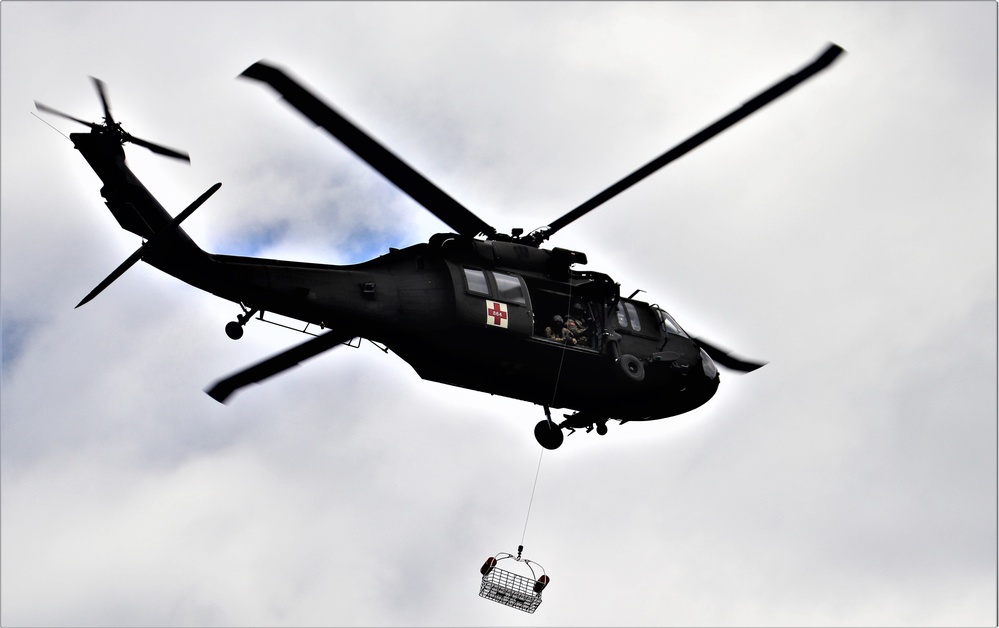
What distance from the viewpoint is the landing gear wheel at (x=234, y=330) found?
22.0m

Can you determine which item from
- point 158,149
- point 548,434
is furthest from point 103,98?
point 548,434

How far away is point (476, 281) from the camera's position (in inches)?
976

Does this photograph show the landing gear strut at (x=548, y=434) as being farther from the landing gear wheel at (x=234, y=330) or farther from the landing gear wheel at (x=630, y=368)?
the landing gear wheel at (x=234, y=330)

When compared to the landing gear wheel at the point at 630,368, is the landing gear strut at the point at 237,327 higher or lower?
lower

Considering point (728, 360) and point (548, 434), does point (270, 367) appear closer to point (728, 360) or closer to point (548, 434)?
point (548, 434)

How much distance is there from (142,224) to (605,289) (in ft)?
31.7

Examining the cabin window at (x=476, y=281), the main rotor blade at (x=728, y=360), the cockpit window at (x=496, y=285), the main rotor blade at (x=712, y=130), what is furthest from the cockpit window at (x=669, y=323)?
the cabin window at (x=476, y=281)

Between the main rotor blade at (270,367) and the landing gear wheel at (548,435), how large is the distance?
4.49 m

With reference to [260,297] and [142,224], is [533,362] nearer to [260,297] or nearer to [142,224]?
[260,297]

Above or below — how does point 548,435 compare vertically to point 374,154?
below

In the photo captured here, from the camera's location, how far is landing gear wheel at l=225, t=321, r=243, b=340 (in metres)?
22.0

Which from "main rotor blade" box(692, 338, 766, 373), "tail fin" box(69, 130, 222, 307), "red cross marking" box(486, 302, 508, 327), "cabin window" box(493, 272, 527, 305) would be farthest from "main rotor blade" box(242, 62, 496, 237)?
"main rotor blade" box(692, 338, 766, 373)

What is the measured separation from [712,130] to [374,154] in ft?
20.8

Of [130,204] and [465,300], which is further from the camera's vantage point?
[465,300]
